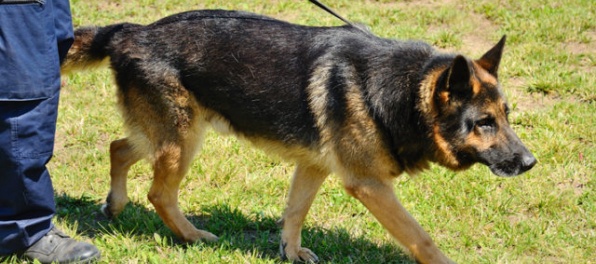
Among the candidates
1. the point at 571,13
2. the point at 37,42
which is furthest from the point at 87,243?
the point at 571,13

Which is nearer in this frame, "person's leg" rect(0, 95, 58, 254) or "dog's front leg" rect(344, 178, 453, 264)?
"person's leg" rect(0, 95, 58, 254)

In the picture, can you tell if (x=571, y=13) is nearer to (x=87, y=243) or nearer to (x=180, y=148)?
(x=180, y=148)

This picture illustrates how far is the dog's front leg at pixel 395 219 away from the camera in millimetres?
4484

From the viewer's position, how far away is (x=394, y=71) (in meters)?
4.56

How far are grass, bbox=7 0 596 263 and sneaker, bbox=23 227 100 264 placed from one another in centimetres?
13

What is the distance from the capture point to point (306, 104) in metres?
4.67

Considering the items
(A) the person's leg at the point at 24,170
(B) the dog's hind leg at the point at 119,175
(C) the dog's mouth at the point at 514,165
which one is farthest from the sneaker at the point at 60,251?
(C) the dog's mouth at the point at 514,165

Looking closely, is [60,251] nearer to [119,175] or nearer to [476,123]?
[119,175]

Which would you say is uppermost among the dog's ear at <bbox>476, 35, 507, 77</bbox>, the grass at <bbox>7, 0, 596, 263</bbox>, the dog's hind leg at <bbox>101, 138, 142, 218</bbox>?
the dog's ear at <bbox>476, 35, 507, 77</bbox>

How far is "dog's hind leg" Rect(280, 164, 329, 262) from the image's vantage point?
16.4 feet

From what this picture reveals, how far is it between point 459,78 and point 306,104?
3.23 feet

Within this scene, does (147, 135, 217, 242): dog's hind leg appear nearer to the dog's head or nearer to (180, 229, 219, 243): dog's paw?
(180, 229, 219, 243): dog's paw

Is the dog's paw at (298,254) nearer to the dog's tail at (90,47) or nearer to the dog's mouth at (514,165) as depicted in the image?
the dog's mouth at (514,165)


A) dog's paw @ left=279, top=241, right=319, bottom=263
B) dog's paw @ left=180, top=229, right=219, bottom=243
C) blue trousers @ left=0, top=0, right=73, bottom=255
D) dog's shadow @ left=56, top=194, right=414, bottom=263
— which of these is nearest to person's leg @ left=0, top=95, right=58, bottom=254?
blue trousers @ left=0, top=0, right=73, bottom=255
